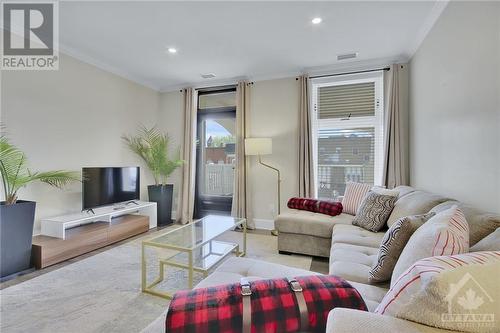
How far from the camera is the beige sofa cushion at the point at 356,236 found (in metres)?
2.00

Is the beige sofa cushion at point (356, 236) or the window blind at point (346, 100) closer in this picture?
the beige sofa cushion at point (356, 236)

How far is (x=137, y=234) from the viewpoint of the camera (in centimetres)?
365

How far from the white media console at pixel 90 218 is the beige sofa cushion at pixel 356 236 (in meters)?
2.88

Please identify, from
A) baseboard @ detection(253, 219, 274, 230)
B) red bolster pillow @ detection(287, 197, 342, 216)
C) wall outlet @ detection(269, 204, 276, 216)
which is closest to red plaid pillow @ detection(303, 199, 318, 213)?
red bolster pillow @ detection(287, 197, 342, 216)

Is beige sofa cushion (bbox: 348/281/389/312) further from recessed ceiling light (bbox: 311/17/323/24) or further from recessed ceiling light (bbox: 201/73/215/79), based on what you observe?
recessed ceiling light (bbox: 201/73/215/79)

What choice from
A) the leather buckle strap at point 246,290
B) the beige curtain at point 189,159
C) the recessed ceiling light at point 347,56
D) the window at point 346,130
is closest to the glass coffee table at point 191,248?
the leather buckle strap at point 246,290

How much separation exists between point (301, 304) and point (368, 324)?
0.22m

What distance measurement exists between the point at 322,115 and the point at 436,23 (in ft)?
5.79

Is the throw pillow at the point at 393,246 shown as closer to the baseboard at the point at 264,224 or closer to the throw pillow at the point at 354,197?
the throw pillow at the point at 354,197

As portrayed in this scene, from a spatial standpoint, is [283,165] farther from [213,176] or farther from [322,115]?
[213,176]

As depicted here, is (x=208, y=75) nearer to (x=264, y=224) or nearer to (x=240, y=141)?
(x=240, y=141)

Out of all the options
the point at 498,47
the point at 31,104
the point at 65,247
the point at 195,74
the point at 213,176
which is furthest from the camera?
the point at 213,176

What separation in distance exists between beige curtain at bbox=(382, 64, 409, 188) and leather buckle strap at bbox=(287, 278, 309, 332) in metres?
3.11

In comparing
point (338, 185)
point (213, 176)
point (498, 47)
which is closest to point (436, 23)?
point (498, 47)
